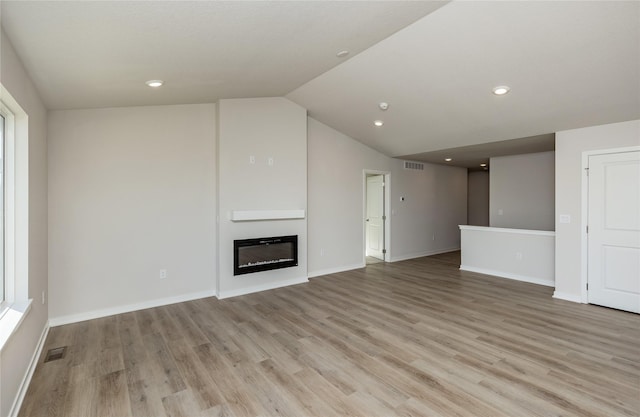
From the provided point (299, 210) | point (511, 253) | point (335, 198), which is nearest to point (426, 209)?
point (511, 253)

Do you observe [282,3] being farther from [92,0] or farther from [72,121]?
[72,121]

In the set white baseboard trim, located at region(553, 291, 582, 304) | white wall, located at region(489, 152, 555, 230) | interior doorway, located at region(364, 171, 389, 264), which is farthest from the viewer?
interior doorway, located at region(364, 171, 389, 264)

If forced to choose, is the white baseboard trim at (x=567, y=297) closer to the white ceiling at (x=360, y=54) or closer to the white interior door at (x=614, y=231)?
the white interior door at (x=614, y=231)

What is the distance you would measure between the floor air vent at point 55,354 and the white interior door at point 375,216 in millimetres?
5784

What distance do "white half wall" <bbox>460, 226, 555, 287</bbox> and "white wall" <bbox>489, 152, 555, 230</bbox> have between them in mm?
1165

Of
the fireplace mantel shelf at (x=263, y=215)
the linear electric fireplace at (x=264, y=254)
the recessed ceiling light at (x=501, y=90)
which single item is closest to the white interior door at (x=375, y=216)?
the fireplace mantel shelf at (x=263, y=215)

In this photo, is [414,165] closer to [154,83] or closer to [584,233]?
[584,233]

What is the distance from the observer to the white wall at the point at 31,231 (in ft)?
6.53

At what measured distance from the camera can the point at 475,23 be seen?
279 centimetres

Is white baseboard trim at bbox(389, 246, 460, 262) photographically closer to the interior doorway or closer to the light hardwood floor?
the interior doorway

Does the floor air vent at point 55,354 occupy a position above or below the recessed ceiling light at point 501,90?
below

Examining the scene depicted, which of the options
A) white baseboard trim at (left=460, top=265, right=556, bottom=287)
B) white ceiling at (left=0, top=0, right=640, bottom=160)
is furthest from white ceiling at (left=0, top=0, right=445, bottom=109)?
white baseboard trim at (left=460, top=265, right=556, bottom=287)

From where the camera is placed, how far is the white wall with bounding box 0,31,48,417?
1991 mm

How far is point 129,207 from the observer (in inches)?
161
